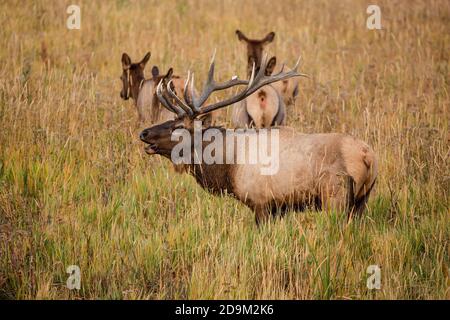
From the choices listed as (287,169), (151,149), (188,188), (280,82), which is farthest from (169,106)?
(280,82)

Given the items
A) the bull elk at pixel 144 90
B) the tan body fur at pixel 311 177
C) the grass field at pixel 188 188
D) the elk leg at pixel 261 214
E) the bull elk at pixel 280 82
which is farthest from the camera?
the bull elk at pixel 280 82

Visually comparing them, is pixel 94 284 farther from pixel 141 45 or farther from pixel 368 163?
pixel 141 45

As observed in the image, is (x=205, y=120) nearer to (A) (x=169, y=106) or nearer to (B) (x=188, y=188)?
(A) (x=169, y=106)

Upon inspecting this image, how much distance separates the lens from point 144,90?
9.38 meters

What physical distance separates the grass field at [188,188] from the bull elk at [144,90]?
8.5 inches

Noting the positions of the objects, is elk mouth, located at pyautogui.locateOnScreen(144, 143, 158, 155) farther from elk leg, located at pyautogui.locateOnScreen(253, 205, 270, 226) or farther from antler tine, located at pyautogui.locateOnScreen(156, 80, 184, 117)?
elk leg, located at pyautogui.locateOnScreen(253, 205, 270, 226)

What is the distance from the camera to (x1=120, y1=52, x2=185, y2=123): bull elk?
9047 mm

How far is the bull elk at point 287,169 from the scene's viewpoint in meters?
6.03

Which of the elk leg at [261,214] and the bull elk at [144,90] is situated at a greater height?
the bull elk at [144,90]

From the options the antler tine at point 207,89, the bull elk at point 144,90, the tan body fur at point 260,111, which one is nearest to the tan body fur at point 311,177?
the antler tine at point 207,89

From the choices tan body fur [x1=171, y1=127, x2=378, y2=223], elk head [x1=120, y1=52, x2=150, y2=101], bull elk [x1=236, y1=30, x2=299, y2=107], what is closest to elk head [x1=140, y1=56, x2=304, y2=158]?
tan body fur [x1=171, y1=127, x2=378, y2=223]

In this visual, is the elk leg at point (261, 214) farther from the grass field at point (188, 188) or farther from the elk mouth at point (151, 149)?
the elk mouth at point (151, 149)

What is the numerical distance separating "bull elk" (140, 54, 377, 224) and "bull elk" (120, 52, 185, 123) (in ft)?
6.49

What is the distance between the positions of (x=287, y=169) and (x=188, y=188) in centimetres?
107
